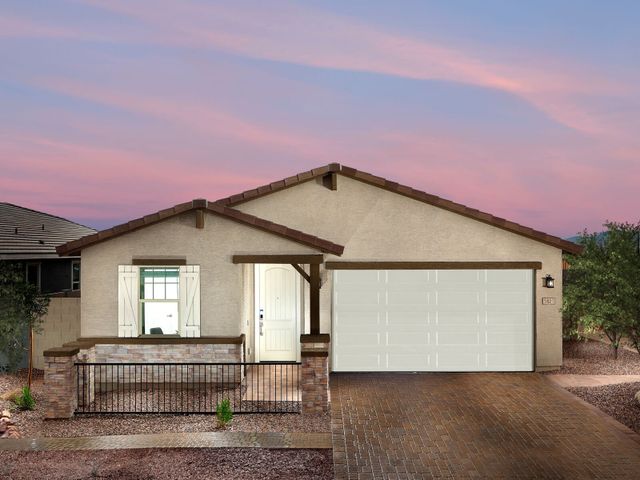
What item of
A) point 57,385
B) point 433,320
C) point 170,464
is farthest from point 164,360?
point 433,320

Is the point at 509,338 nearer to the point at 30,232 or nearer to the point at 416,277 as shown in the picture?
the point at 416,277

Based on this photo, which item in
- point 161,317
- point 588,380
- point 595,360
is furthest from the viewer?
point 595,360

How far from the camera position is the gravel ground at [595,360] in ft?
45.6

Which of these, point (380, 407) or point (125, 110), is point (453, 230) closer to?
point (380, 407)

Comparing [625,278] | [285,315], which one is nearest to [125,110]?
[285,315]

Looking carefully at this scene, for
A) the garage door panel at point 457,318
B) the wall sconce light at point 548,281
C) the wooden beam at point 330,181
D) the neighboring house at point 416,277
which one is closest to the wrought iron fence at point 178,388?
the neighboring house at point 416,277

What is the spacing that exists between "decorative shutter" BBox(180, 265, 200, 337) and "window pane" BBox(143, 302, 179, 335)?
34 cm

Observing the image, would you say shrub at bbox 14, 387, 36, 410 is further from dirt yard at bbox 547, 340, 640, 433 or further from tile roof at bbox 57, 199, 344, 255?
dirt yard at bbox 547, 340, 640, 433

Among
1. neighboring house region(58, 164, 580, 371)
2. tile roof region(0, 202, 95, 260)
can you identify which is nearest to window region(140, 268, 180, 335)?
neighboring house region(58, 164, 580, 371)

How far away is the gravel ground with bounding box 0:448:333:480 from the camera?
7352mm

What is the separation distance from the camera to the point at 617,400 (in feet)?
36.0

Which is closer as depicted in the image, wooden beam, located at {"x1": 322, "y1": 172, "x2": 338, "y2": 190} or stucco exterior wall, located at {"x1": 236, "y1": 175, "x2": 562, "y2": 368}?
stucco exterior wall, located at {"x1": 236, "y1": 175, "x2": 562, "y2": 368}

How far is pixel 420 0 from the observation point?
14.4m

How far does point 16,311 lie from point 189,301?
4019mm
